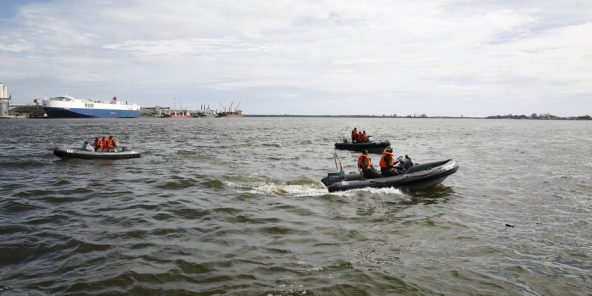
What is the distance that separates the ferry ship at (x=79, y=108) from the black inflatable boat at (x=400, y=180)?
105036 millimetres

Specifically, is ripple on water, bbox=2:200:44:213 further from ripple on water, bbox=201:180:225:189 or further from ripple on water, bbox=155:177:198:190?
ripple on water, bbox=201:180:225:189

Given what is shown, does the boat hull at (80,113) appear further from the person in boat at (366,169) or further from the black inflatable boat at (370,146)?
the person in boat at (366,169)

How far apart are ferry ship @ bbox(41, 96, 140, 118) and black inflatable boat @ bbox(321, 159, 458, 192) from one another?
105 meters

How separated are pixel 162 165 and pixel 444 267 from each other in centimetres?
1692

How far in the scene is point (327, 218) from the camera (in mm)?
11078

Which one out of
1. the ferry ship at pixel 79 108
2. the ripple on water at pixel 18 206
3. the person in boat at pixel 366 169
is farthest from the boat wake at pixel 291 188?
the ferry ship at pixel 79 108

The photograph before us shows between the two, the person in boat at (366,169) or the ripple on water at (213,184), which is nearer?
the person in boat at (366,169)

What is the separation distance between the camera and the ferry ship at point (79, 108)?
326ft

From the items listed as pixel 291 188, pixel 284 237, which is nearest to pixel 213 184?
pixel 291 188

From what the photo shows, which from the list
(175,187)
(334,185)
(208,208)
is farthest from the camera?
(175,187)

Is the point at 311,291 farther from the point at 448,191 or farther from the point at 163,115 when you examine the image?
the point at 163,115

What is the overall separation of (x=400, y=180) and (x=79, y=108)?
4300 inches

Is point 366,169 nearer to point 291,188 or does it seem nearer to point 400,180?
point 400,180

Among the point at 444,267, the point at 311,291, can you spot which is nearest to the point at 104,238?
the point at 311,291
